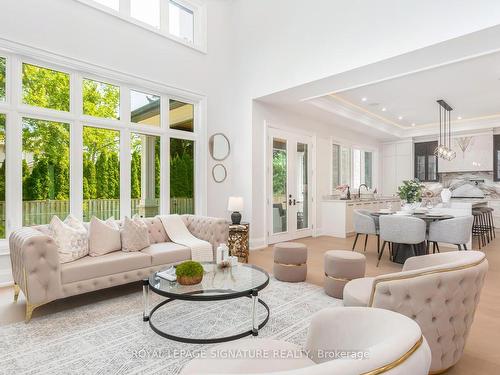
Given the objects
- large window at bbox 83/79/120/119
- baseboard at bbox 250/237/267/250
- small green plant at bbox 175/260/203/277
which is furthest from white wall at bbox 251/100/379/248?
small green plant at bbox 175/260/203/277

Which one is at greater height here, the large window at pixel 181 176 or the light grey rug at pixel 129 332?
the large window at pixel 181 176

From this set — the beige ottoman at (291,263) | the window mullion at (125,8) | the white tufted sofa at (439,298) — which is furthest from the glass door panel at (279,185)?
the white tufted sofa at (439,298)

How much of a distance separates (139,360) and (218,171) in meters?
4.01

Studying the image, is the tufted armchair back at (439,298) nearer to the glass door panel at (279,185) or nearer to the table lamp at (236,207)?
the table lamp at (236,207)

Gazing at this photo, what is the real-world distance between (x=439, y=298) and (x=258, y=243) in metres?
4.38

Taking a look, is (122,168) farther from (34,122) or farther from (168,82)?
(168,82)

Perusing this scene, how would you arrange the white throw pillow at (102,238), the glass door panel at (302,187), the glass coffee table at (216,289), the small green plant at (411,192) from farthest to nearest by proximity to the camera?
1. the glass door panel at (302,187)
2. the small green plant at (411,192)
3. the white throw pillow at (102,238)
4. the glass coffee table at (216,289)

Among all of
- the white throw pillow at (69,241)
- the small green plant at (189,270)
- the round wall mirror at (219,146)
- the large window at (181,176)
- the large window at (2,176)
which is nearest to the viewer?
the small green plant at (189,270)

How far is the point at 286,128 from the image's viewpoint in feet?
21.8

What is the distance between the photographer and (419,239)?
4.32m

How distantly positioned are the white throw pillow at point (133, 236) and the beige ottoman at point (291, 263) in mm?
1697

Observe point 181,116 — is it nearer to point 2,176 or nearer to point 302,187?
point 2,176

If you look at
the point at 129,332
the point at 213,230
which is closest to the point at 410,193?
the point at 213,230

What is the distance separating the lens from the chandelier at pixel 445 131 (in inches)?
278
